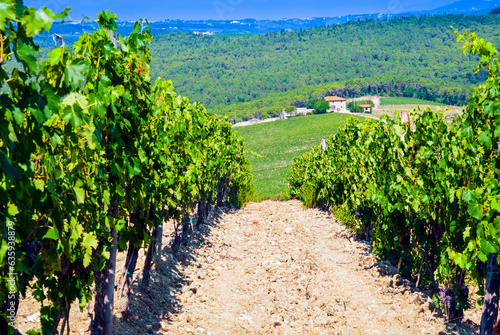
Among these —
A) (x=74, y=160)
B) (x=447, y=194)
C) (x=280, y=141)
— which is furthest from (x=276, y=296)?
(x=280, y=141)

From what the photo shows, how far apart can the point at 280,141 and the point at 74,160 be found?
58.3 meters

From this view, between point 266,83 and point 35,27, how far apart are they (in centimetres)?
18188

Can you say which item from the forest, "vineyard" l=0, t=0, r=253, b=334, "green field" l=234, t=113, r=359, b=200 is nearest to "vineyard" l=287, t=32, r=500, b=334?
"vineyard" l=0, t=0, r=253, b=334

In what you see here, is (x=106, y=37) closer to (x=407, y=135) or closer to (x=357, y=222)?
(x=407, y=135)

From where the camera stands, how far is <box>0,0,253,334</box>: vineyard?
157cm

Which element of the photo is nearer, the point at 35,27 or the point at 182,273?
the point at 35,27

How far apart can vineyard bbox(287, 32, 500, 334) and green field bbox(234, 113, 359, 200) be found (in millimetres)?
23900

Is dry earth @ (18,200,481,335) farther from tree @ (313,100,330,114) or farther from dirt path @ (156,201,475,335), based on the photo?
tree @ (313,100,330,114)

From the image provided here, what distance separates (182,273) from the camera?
262 inches

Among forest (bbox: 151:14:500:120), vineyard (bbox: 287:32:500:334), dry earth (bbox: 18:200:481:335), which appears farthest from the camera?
forest (bbox: 151:14:500:120)

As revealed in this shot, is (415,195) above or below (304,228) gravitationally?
above

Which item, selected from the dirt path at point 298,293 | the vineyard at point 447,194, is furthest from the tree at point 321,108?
the vineyard at point 447,194

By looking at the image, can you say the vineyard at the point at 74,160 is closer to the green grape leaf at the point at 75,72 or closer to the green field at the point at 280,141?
the green grape leaf at the point at 75,72

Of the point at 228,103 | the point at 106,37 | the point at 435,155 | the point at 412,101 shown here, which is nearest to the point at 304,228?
the point at 435,155
